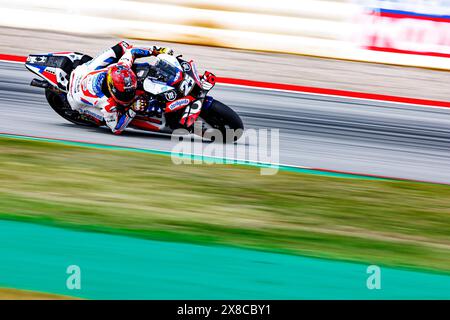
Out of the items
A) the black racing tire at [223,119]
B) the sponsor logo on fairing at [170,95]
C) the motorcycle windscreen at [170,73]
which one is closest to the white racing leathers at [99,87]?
the motorcycle windscreen at [170,73]

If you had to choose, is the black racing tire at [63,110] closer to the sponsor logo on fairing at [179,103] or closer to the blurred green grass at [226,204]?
the blurred green grass at [226,204]

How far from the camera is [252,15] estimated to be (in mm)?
14188

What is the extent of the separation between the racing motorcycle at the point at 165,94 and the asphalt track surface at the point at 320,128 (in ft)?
1.06

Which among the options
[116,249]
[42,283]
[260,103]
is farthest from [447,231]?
[260,103]

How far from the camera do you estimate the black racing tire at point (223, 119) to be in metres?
9.72

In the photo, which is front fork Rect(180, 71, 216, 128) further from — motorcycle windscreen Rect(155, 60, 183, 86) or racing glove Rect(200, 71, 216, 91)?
motorcycle windscreen Rect(155, 60, 183, 86)

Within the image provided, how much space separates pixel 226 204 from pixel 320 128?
3834mm

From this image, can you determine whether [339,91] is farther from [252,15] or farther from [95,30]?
[95,30]

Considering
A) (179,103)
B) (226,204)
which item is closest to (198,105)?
(179,103)

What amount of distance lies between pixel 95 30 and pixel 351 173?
691cm

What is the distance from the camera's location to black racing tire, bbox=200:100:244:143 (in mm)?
9719

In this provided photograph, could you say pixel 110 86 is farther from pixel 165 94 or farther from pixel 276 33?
pixel 276 33

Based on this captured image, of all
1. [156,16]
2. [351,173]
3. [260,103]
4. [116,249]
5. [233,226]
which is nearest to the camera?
[116,249]

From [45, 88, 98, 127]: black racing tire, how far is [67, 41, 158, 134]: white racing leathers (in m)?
0.43
